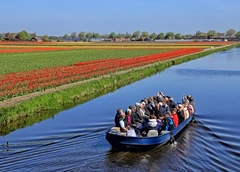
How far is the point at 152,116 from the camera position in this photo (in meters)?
20.0

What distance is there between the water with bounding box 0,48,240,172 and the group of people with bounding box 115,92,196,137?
3.24 feet

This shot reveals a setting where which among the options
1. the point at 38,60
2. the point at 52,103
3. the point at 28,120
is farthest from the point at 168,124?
the point at 38,60

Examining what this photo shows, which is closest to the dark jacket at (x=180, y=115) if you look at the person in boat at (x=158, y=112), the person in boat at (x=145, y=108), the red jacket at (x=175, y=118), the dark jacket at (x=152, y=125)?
the person in boat at (x=158, y=112)

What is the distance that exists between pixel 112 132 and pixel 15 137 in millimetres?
5211

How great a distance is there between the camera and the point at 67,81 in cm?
3769

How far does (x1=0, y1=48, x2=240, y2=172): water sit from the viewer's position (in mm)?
16203

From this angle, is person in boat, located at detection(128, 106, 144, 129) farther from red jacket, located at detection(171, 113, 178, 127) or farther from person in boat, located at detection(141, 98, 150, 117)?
red jacket, located at detection(171, 113, 178, 127)

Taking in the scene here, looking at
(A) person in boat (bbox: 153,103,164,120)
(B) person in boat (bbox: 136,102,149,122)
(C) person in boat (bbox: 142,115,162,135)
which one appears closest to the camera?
(C) person in boat (bbox: 142,115,162,135)

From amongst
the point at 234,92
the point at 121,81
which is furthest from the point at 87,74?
the point at 234,92

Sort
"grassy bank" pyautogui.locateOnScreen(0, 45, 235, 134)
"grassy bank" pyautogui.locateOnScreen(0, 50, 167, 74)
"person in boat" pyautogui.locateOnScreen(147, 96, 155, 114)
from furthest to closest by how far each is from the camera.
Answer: "grassy bank" pyautogui.locateOnScreen(0, 50, 167, 74)
"grassy bank" pyautogui.locateOnScreen(0, 45, 235, 134)
"person in boat" pyautogui.locateOnScreen(147, 96, 155, 114)

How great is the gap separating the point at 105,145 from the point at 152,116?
8.68 feet

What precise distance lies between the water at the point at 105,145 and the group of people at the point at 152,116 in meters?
0.99

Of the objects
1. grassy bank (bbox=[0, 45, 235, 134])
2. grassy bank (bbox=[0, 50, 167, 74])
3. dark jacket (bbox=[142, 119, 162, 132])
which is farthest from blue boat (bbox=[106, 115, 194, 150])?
grassy bank (bbox=[0, 50, 167, 74])

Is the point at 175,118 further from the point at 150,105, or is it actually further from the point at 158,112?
the point at 150,105
